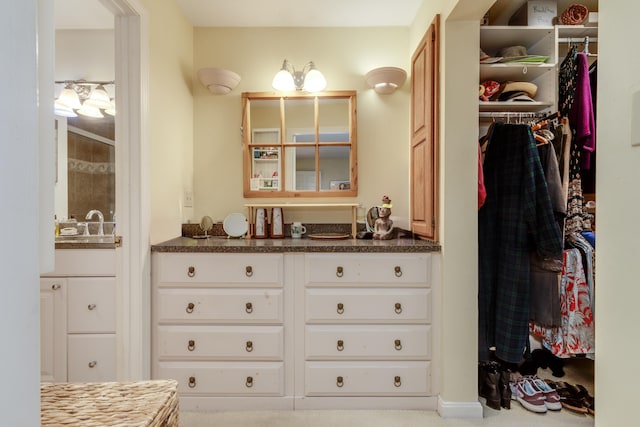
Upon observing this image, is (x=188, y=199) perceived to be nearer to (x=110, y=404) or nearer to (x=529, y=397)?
(x=110, y=404)

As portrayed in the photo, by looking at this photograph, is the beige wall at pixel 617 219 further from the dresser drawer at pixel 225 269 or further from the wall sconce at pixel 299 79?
the wall sconce at pixel 299 79

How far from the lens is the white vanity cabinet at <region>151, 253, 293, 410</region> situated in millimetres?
1821

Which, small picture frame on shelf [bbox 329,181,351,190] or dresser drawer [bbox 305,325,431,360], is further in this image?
small picture frame on shelf [bbox 329,181,351,190]

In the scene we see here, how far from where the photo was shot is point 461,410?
1770 millimetres

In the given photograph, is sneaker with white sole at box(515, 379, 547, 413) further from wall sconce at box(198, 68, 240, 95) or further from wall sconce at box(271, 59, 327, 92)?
wall sconce at box(198, 68, 240, 95)

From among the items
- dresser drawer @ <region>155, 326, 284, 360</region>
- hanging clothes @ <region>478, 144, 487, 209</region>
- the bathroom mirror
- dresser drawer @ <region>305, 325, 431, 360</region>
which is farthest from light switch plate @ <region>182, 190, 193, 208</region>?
hanging clothes @ <region>478, 144, 487, 209</region>

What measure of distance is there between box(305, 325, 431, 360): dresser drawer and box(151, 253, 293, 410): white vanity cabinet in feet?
0.74

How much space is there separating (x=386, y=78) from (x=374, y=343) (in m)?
1.71

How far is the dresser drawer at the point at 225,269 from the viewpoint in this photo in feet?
5.99

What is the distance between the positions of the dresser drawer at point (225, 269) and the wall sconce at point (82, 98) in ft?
4.95

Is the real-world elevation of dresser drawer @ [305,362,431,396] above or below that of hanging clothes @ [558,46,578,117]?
below

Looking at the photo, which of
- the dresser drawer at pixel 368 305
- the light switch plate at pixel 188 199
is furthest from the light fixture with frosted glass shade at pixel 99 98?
the dresser drawer at pixel 368 305

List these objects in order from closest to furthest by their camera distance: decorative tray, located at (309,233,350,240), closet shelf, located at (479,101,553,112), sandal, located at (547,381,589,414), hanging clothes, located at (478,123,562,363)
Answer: hanging clothes, located at (478,123,562,363), sandal, located at (547,381,589,414), closet shelf, located at (479,101,553,112), decorative tray, located at (309,233,350,240)

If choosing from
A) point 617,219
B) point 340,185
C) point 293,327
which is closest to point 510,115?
point 340,185
